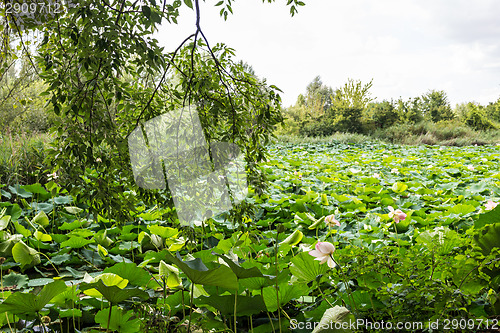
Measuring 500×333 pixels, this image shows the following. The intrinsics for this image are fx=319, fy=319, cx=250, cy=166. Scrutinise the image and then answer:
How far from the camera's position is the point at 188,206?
167 centimetres

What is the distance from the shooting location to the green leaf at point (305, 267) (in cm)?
107

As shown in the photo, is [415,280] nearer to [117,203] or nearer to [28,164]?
[117,203]

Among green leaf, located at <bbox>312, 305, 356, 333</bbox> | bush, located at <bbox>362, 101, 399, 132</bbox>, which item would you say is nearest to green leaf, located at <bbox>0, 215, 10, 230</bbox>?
green leaf, located at <bbox>312, 305, 356, 333</bbox>

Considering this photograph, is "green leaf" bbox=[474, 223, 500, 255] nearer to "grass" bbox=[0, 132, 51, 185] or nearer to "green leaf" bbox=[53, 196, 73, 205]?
"green leaf" bbox=[53, 196, 73, 205]

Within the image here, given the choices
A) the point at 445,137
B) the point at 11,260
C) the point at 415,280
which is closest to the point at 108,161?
the point at 11,260

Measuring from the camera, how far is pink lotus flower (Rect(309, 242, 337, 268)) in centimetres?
95

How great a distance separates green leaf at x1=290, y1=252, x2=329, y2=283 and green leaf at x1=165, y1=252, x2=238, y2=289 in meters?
0.32

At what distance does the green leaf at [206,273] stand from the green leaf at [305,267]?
0.32 m

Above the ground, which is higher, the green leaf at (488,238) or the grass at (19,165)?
the grass at (19,165)

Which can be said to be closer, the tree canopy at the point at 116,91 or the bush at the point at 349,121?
the tree canopy at the point at 116,91

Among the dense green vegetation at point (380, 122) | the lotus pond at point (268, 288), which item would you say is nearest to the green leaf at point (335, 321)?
the lotus pond at point (268, 288)

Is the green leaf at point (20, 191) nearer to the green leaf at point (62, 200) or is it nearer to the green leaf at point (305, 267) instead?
the green leaf at point (62, 200)

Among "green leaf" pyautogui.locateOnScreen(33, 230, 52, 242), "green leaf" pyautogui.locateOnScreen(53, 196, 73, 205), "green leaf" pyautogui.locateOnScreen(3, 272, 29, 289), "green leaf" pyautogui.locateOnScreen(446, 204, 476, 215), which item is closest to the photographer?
"green leaf" pyautogui.locateOnScreen(3, 272, 29, 289)

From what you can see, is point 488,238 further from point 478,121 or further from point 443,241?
point 478,121
